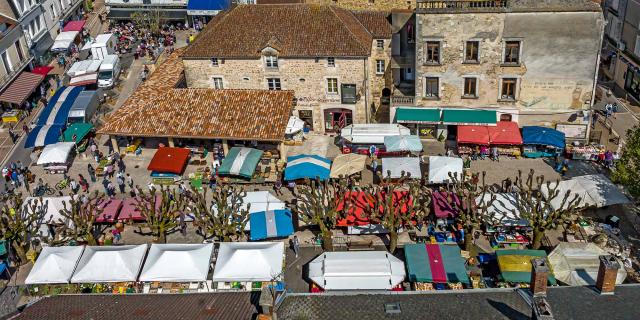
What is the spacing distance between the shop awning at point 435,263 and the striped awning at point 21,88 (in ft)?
142

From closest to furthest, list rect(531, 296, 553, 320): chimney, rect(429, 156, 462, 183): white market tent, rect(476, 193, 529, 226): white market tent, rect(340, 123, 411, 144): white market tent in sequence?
rect(531, 296, 553, 320): chimney, rect(476, 193, 529, 226): white market tent, rect(429, 156, 462, 183): white market tent, rect(340, 123, 411, 144): white market tent

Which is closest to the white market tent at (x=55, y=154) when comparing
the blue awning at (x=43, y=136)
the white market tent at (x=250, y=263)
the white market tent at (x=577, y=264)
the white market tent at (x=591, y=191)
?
the blue awning at (x=43, y=136)

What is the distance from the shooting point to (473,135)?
50.0 m

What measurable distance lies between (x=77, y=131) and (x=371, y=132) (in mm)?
25770

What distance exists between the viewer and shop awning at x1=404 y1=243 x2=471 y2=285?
115ft

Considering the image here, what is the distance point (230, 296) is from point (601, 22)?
34.6 m

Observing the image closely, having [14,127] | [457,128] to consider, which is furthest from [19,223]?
[457,128]

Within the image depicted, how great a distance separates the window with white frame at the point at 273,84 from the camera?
5428 cm

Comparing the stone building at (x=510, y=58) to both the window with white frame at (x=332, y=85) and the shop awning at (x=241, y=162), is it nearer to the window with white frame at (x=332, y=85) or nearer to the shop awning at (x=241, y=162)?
the window with white frame at (x=332, y=85)

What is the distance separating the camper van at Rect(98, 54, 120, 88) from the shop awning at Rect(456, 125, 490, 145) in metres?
38.0

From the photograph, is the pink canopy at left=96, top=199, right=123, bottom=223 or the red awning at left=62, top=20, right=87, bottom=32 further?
the red awning at left=62, top=20, right=87, bottom=32

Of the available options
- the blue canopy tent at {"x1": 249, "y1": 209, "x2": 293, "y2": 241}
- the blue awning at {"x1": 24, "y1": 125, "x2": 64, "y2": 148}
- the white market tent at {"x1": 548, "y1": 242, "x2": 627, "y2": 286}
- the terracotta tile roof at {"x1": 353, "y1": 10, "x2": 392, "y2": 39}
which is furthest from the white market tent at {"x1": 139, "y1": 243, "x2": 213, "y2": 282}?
the terracotta tile roof at {"x1": 353, "y1": 10, "x2": 392, "y2": 39}

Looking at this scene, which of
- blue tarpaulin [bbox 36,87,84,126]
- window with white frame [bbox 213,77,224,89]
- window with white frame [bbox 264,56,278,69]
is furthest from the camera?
blue tarpaulin [bbox 36,87,84,126]

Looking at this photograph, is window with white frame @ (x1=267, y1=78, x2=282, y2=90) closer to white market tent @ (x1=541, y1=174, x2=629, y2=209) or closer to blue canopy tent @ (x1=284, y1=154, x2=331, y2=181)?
blue canopy tent @ (x1=284, y1=154, x2=331, y2=181)
